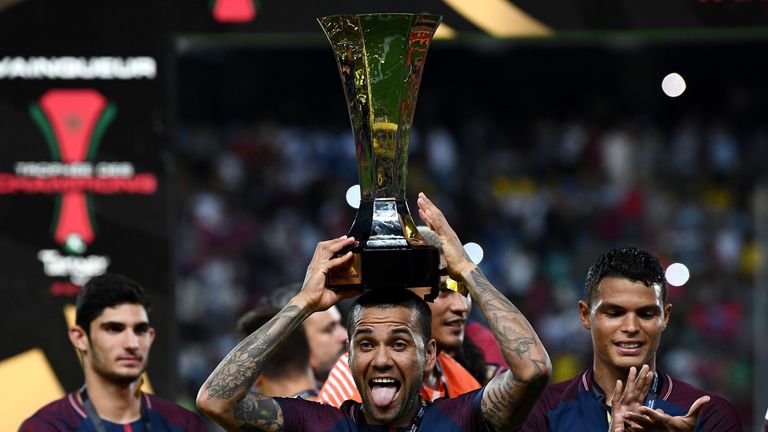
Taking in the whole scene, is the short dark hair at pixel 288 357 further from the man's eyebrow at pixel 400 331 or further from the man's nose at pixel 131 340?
the man's eyebrow at pixel 400 331

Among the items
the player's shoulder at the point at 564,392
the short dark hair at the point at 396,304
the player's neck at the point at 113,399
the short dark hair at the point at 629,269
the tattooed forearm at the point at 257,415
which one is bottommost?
the player's neck at the point at 113,399

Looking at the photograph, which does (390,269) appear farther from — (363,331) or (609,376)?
(609,376)

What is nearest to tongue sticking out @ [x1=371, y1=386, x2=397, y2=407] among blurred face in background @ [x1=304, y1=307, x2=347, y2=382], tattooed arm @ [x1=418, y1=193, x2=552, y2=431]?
tattooed arm @ [x1=418, y1=193, x2=552, y2=431]

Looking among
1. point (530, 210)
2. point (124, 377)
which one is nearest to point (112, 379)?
point (124, 377)

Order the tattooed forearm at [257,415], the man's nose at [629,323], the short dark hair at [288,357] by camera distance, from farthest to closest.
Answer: the short dark hair at [288,357]
the man's nose at [629,323]
the tattooed forearm at [257,415]

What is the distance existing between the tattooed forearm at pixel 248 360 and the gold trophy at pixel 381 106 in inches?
7.0

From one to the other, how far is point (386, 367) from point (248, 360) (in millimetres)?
417

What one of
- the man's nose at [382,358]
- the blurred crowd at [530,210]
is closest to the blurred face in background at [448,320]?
the man's nose at [382,358]

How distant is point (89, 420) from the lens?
5.32m

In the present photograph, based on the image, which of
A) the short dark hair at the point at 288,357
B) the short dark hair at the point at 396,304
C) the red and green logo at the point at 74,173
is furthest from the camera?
the red and green logo at the point at 74,173

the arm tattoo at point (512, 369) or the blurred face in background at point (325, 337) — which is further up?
the arm tattoo at point (512, 369)

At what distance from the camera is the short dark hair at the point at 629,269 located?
4.61 metres

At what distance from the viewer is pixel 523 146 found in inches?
643

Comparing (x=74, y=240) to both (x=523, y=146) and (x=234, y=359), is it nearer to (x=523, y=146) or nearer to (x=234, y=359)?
(x=234, y=359)
